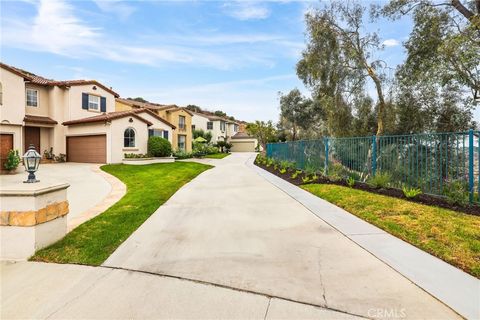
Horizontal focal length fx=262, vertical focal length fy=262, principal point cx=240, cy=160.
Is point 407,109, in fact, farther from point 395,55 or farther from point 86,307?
point 86,307

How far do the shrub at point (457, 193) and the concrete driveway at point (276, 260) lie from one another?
142 inches

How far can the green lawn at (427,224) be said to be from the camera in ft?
13.4

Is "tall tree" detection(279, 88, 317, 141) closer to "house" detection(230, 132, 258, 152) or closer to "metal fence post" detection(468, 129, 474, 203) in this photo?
"house" detection(230, 132, 258, 152)

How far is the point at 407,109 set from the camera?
1303 cm

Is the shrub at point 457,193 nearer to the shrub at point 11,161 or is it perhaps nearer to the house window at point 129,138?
the shrub at point 11,161

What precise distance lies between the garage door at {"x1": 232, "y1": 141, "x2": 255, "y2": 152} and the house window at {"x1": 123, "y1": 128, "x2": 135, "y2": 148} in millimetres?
36319

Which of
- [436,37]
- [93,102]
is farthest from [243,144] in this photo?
[436,37]

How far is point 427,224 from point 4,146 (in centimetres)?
2050

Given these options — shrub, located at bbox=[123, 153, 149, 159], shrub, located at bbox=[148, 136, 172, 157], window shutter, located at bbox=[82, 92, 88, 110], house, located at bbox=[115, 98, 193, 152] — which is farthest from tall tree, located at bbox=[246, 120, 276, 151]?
window shutter, located at bbox=[82, 92, 88, 110]

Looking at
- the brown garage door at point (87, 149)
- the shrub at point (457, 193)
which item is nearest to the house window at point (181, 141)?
the brown garage door at point (87, 149)

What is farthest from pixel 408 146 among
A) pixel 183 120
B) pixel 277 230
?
pixel 183 120

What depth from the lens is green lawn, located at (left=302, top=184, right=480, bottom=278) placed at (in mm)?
4094

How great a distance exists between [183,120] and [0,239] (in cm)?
3292

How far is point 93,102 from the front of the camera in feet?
77.4
